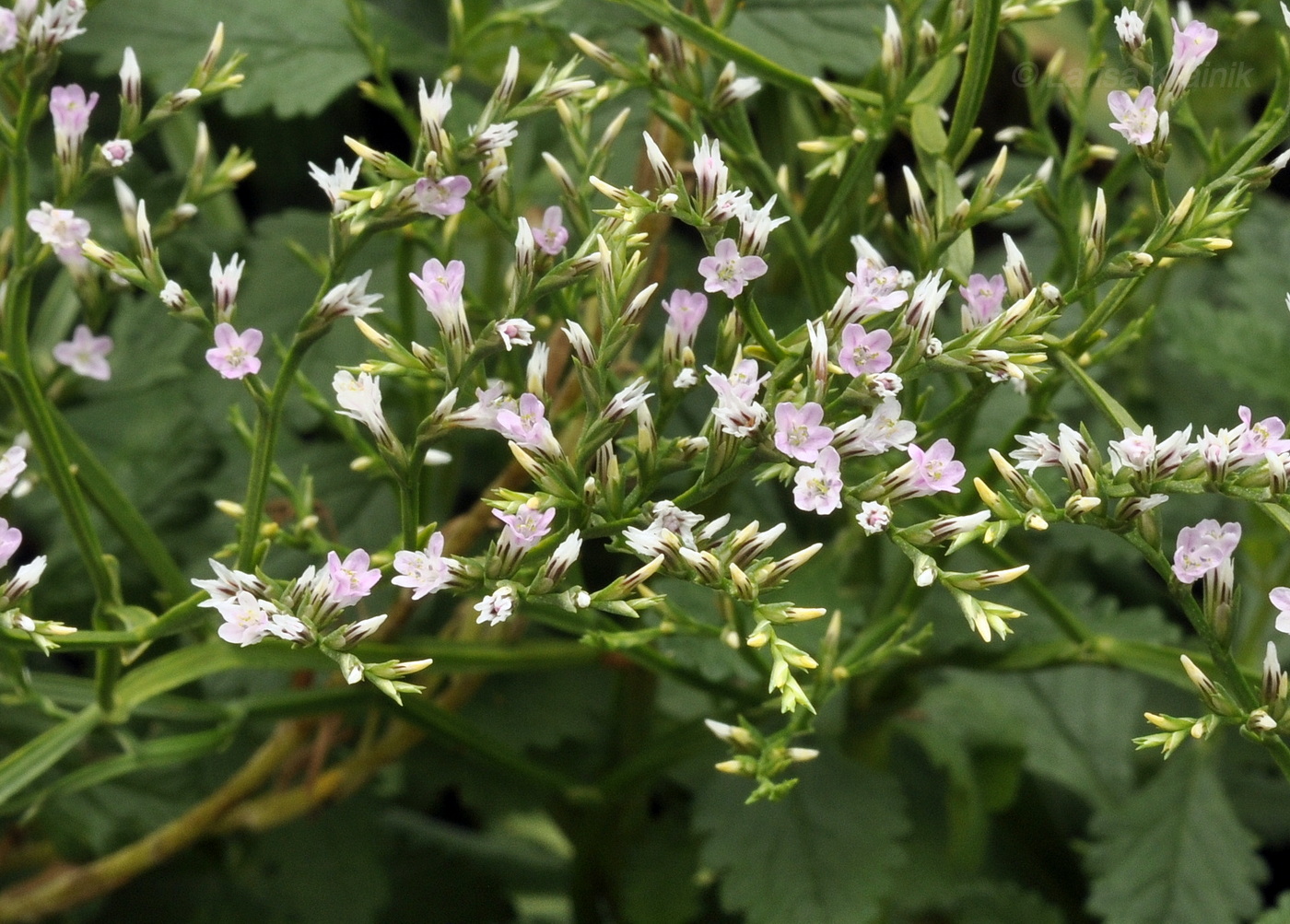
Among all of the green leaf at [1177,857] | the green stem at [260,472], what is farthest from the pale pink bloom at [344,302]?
the green leaf at [1177,857]

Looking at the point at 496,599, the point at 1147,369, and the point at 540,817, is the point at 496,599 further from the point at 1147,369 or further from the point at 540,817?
the point at 1147,369

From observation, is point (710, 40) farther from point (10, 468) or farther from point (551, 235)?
point (10, 468)

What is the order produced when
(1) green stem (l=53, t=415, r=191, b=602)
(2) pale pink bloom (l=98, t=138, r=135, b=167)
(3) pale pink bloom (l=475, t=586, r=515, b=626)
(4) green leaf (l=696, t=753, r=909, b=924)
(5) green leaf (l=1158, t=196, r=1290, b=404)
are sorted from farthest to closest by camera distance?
(5) green leaf (l=1158, t=196, r=1290, b=404) → (4) green leaf (l=696, t=753, r=909, b=924) → (1) green stem (l=53, t=415, r=191, b=602) → (2) pale pink bloom (l=98, t=138, r=135, b=167) → (3) pale pink bloom (l=475, t=586, r=515, b=626)

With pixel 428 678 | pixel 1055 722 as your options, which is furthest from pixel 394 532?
pixel 1055 722

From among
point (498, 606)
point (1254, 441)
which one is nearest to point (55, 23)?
point (498, 606)

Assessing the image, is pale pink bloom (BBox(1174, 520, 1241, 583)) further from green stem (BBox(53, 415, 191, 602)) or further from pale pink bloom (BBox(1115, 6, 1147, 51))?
green stem (BBox(53, 415, 191, 602))

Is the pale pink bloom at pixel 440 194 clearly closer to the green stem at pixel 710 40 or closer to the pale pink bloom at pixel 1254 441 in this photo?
the green stem at pixel 710 40

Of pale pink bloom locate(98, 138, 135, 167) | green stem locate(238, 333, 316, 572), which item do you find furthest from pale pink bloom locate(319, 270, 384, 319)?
pale pink bloom locate(98, 138, 135, 167)
